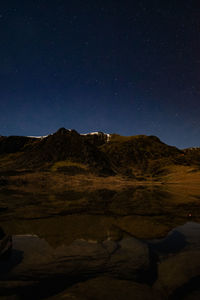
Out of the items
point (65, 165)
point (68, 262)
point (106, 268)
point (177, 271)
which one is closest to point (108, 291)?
point (106, 268)

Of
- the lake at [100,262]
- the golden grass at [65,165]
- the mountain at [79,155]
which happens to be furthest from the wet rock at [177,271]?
the golden grass at [65,165]

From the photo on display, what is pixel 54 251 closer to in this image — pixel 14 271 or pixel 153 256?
pixel 14 271

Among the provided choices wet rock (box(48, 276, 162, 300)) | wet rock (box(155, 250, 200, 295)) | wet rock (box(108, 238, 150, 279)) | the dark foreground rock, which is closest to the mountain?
the dark foreground rock

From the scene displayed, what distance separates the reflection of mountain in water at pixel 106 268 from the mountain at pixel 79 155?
4363cm

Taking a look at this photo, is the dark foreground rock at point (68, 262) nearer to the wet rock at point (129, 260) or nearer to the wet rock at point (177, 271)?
the wet rock at point (129, 260)

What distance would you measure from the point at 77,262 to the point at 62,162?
54.8 meters

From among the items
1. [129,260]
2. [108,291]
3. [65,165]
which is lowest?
[129,260]

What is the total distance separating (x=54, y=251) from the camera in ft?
14.7

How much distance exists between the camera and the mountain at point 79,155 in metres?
55.1

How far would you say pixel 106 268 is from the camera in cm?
375

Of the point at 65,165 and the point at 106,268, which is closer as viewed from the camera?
the point at 106,268

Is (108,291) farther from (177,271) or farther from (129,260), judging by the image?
(177,271)

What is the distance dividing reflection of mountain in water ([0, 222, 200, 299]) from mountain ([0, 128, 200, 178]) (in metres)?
43.6

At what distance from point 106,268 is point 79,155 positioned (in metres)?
59.7
